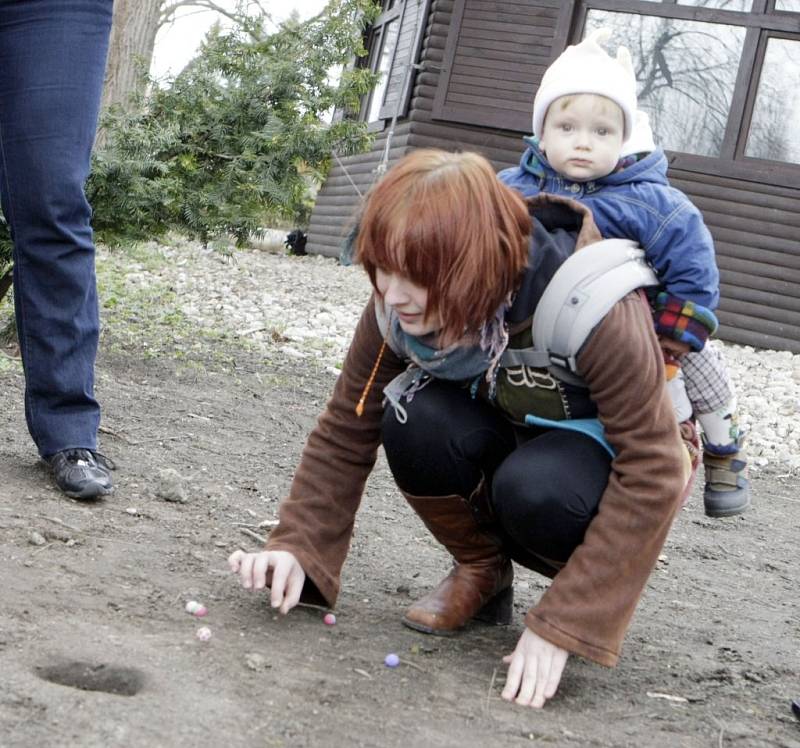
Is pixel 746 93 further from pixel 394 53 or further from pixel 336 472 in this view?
pixel 336 472

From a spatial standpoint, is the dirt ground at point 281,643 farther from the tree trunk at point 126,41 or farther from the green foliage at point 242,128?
the tree trunk at point 126,41

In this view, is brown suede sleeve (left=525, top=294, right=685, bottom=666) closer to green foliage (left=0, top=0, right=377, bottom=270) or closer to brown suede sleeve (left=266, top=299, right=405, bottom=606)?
brown suede sleeve (left=266, top=299, right=405, bottom=606)

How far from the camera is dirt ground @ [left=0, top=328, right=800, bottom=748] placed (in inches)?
74.4

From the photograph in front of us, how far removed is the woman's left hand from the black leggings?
0.75 feet

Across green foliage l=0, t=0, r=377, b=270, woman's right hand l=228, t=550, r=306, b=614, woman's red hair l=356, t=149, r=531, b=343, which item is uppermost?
green foliage l=0, t=0, r=377, b=270

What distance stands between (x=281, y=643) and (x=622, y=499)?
2.43 ft

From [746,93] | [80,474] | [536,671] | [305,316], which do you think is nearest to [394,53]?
[746,93]

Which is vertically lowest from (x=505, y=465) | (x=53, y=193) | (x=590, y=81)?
(x=505, y=465)

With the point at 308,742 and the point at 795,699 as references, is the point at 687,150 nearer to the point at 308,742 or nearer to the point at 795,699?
the point at 795,699

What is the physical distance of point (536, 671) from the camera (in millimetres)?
2092

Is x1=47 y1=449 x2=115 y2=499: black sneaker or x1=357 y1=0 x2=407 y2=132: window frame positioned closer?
x1=47 y1=449 x2=115 y2=499: black sneaker

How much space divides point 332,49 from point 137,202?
56.4 inches

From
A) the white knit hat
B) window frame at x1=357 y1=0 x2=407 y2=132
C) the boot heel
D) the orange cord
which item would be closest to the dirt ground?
the boot heel

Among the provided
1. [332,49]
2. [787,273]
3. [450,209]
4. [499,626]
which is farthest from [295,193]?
[787,273]
